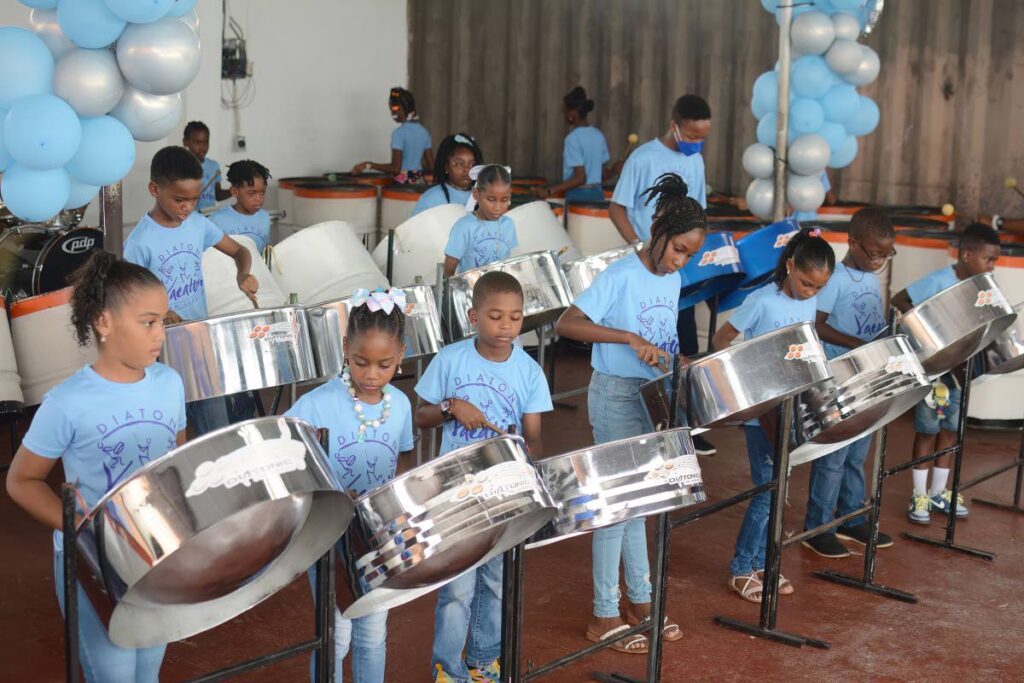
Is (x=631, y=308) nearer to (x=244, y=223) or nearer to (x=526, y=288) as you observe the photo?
(x=526, y=288)

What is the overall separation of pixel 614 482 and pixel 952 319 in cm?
111

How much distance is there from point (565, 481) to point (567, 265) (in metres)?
1.38

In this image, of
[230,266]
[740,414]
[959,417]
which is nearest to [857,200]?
[959,417]

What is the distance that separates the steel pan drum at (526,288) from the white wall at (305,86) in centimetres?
309

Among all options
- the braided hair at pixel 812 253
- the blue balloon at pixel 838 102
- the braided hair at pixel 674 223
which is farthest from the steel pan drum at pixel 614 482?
the blue balloon at pixel 838 102

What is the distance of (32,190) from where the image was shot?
2.46 meters

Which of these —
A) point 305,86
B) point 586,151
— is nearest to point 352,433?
point 586,151

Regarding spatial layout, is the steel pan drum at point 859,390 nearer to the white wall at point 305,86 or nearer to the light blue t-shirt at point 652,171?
the light blue t-shirt at point 652,171

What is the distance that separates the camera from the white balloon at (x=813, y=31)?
384 cm

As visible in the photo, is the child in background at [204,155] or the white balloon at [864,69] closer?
the white balloon at [864,69]

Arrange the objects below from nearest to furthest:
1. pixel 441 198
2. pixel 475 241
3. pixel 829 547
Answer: pixel 829 547 < pixel 475 241 < pixel 441 198


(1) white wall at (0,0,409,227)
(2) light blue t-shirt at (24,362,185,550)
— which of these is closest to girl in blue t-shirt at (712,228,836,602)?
(2) light blue t-shirt at (24,362,185,550)

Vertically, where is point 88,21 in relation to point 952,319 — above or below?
above

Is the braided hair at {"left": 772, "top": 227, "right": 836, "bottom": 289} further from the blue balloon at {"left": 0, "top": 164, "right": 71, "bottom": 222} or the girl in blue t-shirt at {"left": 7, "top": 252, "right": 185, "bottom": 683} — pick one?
the blue balloon at {"left": 0, "top": 164, "right": 71, "bottom": 222}
